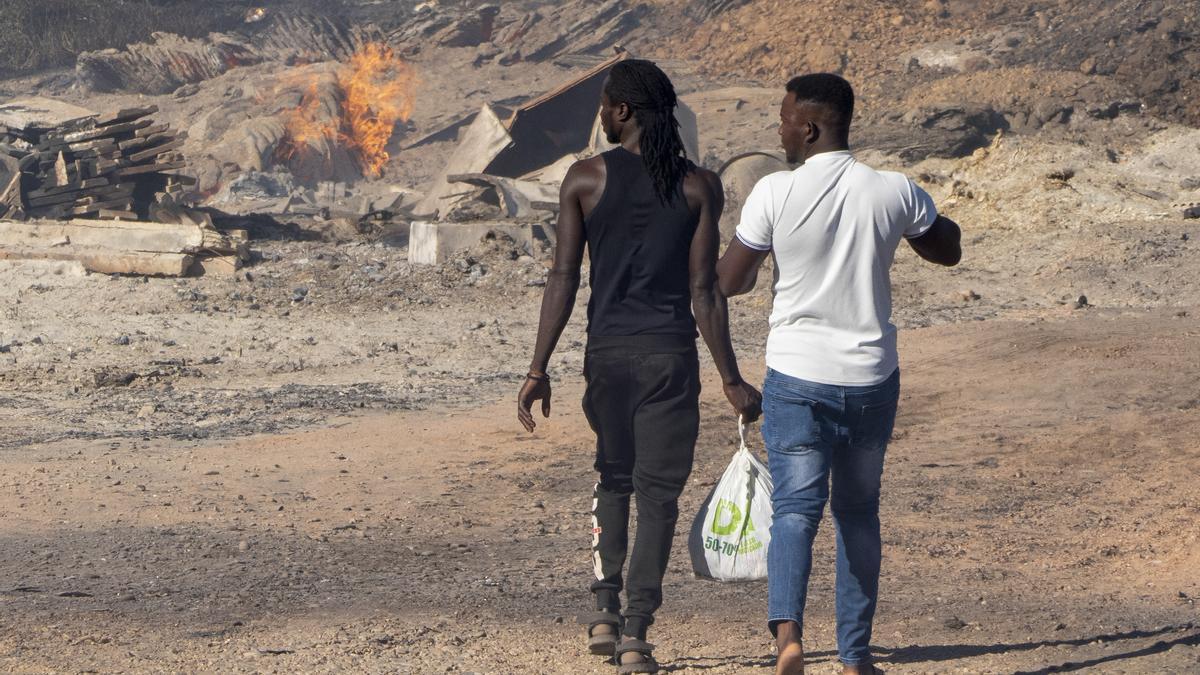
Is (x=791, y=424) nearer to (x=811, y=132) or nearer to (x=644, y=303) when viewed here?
(x=644, y=303)

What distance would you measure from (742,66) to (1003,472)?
22463 millimetres

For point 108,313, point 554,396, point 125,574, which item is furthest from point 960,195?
point 125,574

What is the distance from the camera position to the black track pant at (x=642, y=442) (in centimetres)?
363

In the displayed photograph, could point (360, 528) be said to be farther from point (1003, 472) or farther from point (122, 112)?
point (122, 112)

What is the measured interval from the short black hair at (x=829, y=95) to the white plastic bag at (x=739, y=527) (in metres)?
0.89

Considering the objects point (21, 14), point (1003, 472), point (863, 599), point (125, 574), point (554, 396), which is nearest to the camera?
point (863, 599)

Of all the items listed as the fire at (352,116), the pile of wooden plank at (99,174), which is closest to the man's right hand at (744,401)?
the pile of wooden plank at (99,174)

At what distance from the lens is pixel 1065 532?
595 cm

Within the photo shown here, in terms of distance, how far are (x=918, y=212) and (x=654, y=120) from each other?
29.6 inches

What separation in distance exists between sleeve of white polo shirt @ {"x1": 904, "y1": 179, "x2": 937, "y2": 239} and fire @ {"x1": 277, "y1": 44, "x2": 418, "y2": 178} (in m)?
21.1

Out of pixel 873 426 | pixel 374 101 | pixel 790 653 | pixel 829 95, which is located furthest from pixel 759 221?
pixel 374 101

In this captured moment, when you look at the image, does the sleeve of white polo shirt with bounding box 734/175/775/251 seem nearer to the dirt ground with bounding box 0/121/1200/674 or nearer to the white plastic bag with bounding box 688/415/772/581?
the white plastic bag with bounding box 688/415/772/581

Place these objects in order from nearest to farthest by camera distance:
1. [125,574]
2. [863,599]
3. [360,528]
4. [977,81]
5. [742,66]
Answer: [863,599]
[125,574]
[360,528]
[977,81]
[742,66]

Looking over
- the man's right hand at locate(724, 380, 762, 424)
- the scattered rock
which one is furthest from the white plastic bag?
the scattered rock
